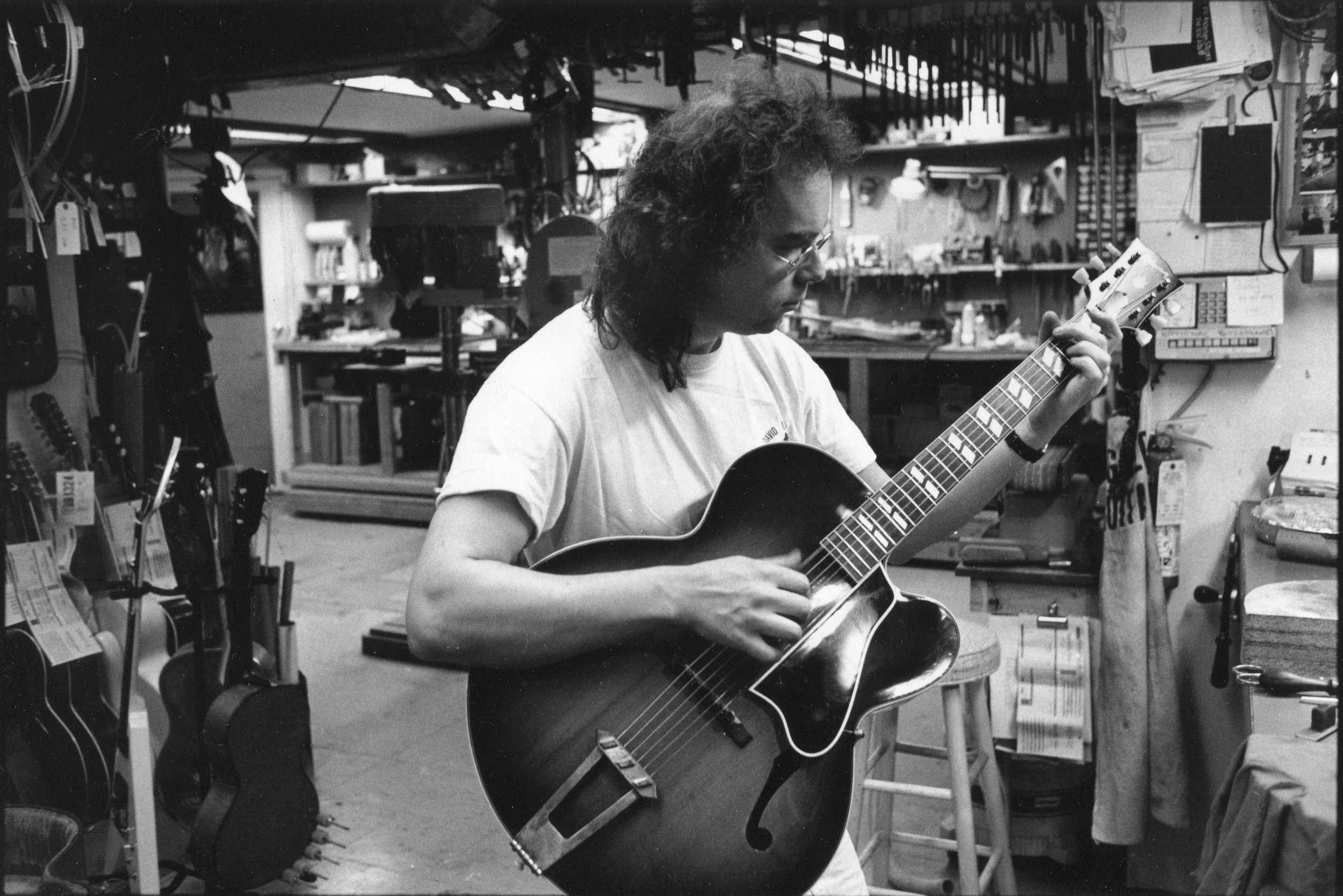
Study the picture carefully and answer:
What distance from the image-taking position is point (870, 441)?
22.1 feet

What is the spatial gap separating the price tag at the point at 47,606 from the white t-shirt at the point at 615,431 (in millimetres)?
2741

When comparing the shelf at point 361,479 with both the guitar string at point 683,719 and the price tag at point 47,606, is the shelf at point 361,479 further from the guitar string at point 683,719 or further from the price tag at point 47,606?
the guitar string at point 683,719

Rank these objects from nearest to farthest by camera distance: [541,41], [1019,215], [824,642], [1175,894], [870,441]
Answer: [824,642], [1175,894], [541,41], [870,441], [1019,215]

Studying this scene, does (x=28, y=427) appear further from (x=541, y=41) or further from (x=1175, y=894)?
(x=1175, y=894)

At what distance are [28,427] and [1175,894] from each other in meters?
3.74

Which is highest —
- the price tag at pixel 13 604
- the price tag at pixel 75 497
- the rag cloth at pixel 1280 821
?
the price tag at pixel 75 497

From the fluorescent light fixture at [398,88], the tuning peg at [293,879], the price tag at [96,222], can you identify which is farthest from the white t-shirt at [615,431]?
the fluorescent light fixture at [398,88]

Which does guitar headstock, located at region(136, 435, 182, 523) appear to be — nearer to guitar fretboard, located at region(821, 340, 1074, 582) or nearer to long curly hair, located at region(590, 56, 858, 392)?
long curly hair, located at region(590, 56, 858, 392)

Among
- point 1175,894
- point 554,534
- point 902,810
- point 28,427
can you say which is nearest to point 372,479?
point 28,427

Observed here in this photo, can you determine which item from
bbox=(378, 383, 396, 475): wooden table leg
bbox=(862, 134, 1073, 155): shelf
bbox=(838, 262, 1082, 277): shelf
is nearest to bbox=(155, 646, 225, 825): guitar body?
bbox=(378, 383, 396, 475): wooden table leg

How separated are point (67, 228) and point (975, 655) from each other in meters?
2.98

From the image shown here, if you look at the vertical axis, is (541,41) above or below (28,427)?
above

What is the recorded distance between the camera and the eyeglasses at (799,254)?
1385 mm

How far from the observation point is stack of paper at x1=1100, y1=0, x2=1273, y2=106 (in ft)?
9.38
